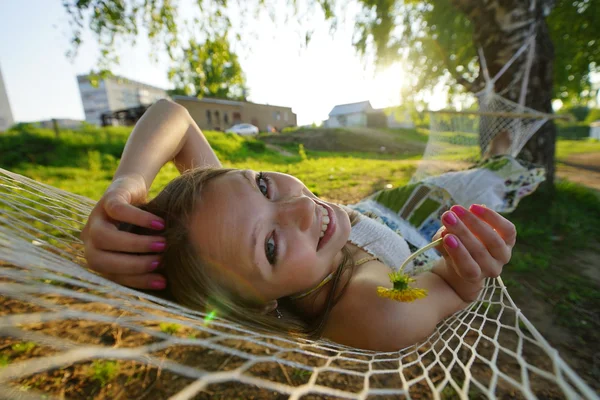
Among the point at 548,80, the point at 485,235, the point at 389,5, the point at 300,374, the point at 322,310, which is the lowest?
the point at 300,374

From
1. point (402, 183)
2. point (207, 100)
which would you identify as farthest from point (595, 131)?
point (207, 100)

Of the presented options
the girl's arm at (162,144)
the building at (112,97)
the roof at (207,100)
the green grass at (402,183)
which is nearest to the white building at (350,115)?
the roof at (207,100)

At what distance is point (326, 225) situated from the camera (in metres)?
1.08

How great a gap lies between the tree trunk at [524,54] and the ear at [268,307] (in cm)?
285

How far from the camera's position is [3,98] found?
16.0 metres

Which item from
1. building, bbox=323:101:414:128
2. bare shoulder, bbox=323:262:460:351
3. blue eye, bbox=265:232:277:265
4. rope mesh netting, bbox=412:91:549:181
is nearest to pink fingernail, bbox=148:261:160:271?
blue eye, bbox=265:232:277:265

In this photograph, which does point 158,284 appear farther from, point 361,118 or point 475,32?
point 361,118

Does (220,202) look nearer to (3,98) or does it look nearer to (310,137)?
(310,137)

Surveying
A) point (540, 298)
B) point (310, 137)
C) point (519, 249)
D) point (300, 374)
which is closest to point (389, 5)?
point (519, 249)

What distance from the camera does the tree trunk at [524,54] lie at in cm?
271

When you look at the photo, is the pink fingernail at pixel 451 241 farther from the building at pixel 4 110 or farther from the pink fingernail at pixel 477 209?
the building at pixel 4 110

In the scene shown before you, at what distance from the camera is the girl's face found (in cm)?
92

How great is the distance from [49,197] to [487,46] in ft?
12.3

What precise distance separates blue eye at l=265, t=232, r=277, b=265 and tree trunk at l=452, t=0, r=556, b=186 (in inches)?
113
